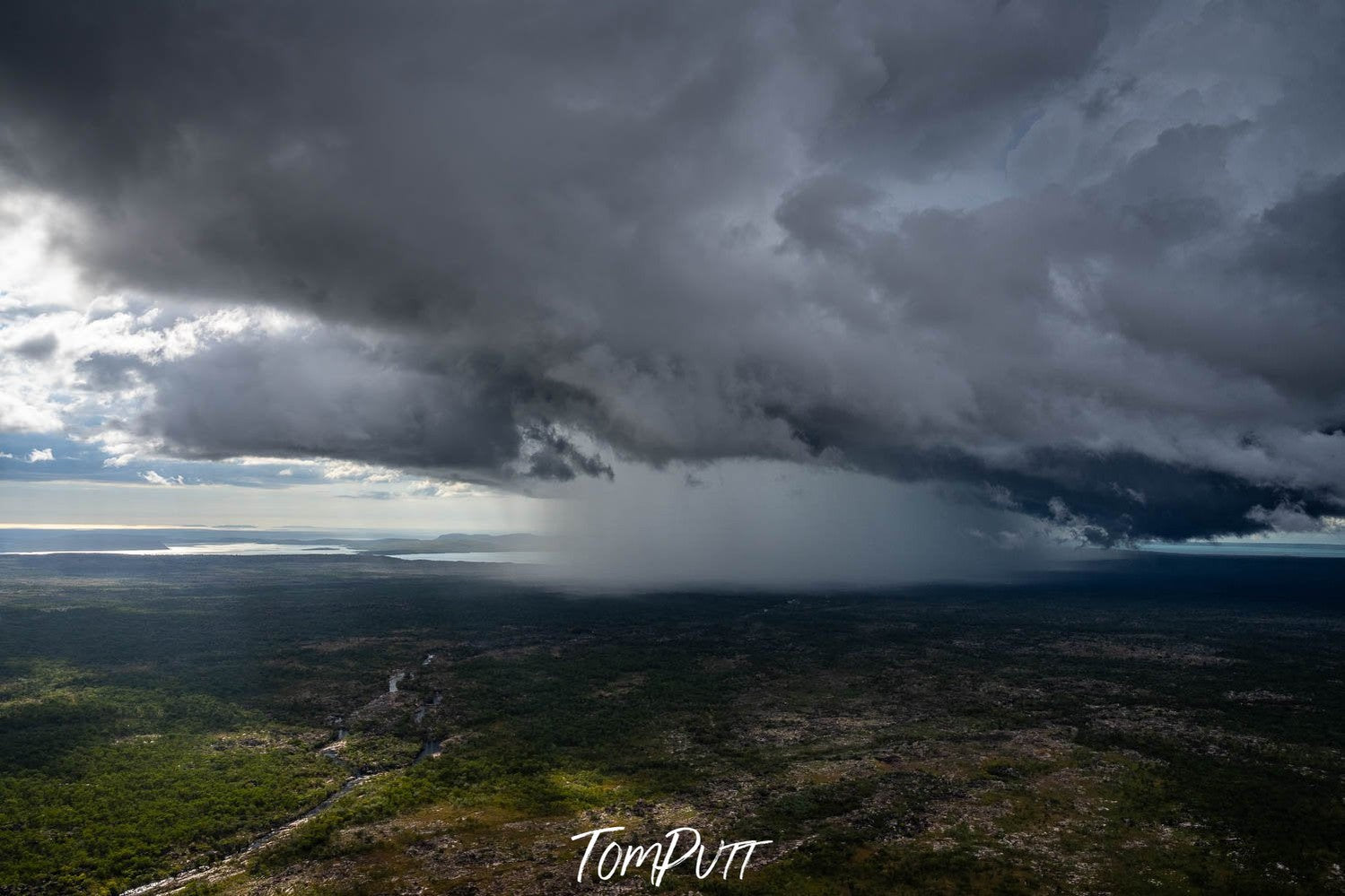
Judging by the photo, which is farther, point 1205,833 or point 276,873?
point 1205,833

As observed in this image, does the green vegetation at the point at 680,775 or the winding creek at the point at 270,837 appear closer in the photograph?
the winding creek at the point at 270,837

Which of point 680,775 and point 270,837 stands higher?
point 270,837

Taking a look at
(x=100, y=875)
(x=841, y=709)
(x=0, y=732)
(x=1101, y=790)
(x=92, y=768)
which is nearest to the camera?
(x=100, y=875)

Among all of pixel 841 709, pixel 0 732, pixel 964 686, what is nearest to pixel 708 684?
pixel 841 709

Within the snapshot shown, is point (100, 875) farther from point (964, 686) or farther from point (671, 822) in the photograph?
point (964, 686)

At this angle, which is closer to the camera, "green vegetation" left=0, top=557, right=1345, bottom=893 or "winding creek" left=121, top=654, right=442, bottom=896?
"winding creek" left=121, top=654, right=442, bottom=896

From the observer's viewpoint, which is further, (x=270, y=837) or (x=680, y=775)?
(x=680, y=775)

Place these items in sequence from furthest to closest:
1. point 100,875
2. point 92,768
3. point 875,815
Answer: point 92,768
point 875,815
point 100,875

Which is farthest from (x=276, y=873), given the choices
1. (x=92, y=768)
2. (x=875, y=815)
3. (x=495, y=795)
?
(x=875, y=815)

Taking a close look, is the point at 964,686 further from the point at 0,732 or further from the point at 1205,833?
the point at 0,732
